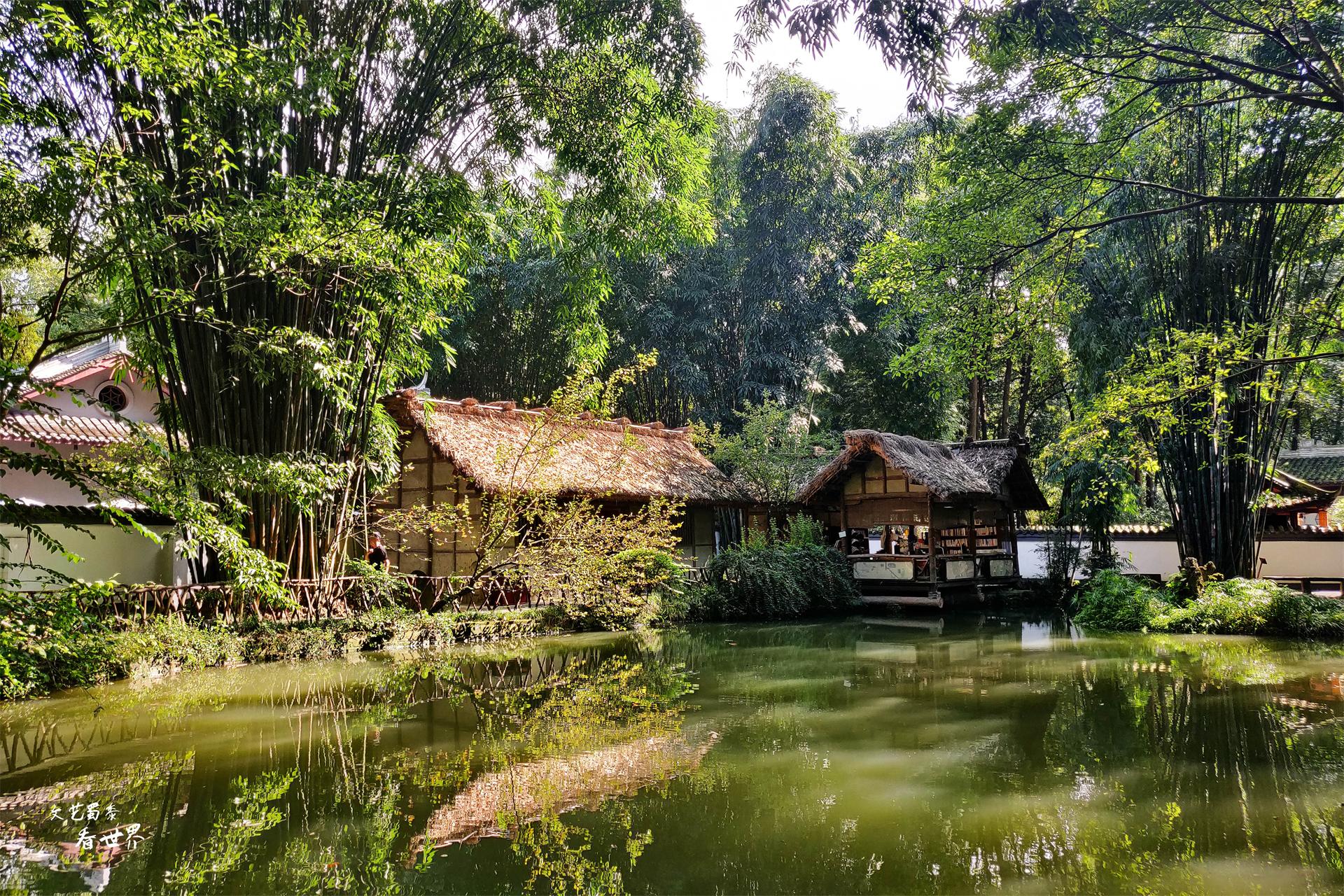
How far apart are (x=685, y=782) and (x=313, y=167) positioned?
8806mm

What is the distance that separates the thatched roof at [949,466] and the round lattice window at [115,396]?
1297 cm

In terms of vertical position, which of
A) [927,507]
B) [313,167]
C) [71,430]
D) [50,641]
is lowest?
[50,641]

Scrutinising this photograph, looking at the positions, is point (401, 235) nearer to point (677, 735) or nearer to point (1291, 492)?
point (677, 735)

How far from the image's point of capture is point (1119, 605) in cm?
1409

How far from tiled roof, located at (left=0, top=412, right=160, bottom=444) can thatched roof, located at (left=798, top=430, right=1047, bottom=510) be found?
12.7m

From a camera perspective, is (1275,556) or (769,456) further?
(769,456)

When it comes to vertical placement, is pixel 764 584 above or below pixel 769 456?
below

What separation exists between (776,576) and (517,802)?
1129cm

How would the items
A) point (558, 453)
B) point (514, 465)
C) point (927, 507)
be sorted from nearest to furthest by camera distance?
point (514, 465) → point (558, 453) → point (927, 507)

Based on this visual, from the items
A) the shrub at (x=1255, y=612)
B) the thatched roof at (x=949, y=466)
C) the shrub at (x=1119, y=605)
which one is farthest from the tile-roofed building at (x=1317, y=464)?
the shrub at (x=1255, y=612)

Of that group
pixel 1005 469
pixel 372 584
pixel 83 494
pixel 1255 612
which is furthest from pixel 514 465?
pixel 1005 469

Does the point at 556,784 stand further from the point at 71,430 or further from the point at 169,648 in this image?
the point at 71,430

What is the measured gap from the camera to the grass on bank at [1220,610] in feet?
39.6

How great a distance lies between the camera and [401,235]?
30.8 ft
